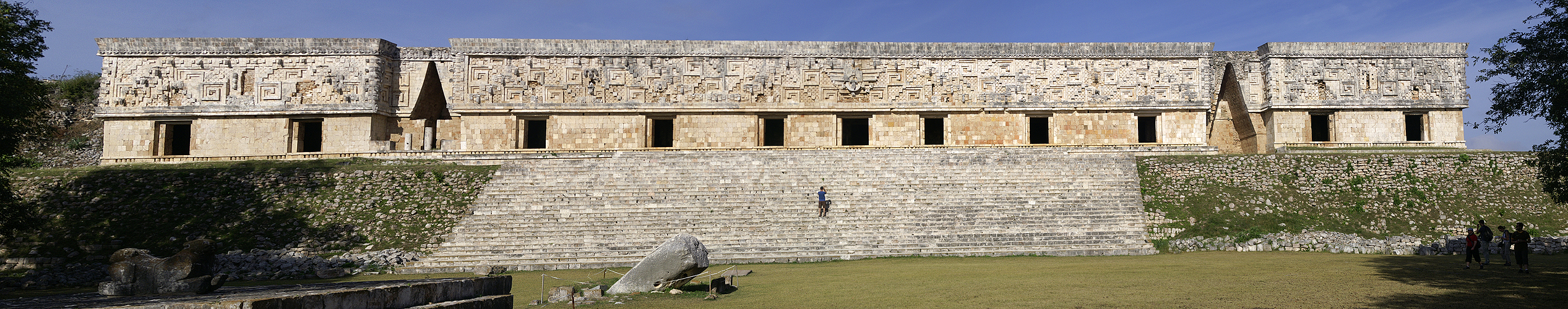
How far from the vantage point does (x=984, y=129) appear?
2106 centimetres

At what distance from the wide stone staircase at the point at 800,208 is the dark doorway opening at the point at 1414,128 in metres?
9.31

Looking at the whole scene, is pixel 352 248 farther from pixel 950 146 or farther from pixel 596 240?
pixel 950 146

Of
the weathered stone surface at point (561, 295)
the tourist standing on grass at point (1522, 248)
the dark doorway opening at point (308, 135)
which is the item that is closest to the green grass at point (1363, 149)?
the tourist standing on grass at point (1522, 248)

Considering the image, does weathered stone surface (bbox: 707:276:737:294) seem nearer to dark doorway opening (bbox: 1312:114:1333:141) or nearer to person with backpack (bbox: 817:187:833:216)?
person with backpack (bbox: 817:187:833:216)

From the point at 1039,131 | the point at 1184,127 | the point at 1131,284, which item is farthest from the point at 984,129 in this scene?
the point at 1131,284

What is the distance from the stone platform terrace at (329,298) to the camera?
4.94 metres

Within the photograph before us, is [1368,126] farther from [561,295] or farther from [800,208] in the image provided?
[561,295]

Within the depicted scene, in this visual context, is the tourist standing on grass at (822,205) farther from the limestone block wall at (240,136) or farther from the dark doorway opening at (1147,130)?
the limestone block wall at (240,136)

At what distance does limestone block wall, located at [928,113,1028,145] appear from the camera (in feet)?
68.9

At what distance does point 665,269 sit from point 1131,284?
515 centimetres

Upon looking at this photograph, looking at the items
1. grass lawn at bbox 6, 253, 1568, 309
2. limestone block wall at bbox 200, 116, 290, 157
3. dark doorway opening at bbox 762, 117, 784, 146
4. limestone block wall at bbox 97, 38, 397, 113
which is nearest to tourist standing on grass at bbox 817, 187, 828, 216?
grass lawn at bbox 6, 253, 1568, 309

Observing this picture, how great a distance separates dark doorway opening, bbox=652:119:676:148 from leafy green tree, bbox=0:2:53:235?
12.4m

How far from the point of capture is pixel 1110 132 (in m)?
21.1

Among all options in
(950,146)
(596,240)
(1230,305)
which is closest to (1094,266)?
(1230,305)
